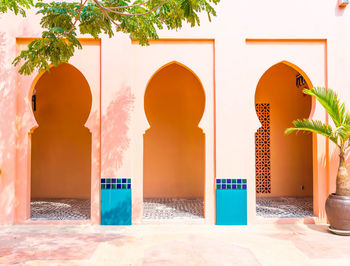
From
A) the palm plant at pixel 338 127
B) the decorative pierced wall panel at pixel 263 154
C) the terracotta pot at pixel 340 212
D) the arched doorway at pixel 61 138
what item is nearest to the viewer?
the terracotta pot at pixel 340 212

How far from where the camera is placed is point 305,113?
8969 millimetres

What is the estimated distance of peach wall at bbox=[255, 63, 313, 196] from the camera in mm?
8836

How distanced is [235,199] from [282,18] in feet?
12.1

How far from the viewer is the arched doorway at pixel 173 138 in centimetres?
866

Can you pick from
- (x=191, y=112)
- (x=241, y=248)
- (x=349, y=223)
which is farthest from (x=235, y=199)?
(x=191, y=112)

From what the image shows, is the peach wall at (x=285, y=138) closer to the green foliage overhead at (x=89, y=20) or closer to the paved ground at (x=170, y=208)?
the paved ground at (x=170, y=208)

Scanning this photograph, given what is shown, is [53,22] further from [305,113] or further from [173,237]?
[305,113]

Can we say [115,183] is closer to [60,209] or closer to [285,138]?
[60,209]

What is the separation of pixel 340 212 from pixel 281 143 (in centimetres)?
Answer: 374

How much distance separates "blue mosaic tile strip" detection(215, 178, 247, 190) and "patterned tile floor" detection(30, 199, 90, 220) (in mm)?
2757

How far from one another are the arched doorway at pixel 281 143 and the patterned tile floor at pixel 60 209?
476 cm

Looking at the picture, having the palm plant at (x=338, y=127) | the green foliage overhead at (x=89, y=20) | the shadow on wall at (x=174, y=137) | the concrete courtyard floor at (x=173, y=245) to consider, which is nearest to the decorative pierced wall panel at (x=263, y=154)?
the shadow on wall at (x=174, y=137)

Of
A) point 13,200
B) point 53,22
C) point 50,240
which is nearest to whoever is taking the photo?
point 53,22

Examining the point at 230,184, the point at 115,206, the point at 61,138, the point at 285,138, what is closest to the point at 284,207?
the point at 230,184
